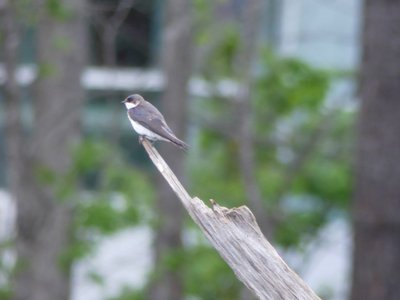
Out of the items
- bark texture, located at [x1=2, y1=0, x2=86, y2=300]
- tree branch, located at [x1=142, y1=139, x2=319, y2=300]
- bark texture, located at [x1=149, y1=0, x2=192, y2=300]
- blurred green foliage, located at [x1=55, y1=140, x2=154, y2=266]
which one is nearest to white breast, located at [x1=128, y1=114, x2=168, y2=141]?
tree branch, located at [x1=142, y1=139, x2=319, y2=300]

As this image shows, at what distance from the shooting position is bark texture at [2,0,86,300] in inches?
558

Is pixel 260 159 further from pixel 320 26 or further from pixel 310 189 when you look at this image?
pixel 320 26

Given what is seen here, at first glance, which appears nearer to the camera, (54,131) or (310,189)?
(54,131)

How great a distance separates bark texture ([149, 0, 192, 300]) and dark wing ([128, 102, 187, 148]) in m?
8.11

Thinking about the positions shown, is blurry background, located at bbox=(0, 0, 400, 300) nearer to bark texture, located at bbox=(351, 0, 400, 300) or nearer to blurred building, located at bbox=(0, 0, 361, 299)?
bark texture, located at bbox=(351, 0, 400, 300)

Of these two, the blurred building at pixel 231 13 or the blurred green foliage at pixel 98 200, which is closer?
the blurred green foliage at pixel 98 200

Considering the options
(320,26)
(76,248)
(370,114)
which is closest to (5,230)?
(76,248)

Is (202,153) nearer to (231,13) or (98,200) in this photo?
(231,13)

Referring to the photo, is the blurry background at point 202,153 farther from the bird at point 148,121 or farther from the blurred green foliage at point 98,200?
the bird at point 148,121

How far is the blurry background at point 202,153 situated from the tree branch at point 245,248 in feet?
19.1

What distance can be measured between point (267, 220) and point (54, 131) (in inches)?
107

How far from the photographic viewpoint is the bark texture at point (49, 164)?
14180 millimetres

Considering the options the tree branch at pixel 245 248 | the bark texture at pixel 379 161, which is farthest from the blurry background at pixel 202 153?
the tree branch at pixel 245 248

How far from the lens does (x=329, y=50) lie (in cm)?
2416
